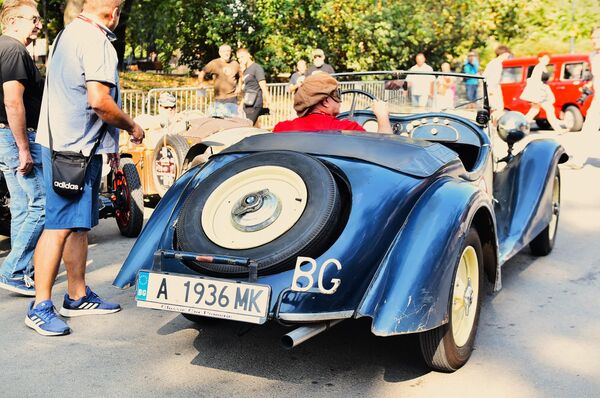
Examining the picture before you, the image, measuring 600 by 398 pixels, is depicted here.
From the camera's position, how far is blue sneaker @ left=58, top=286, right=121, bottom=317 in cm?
458

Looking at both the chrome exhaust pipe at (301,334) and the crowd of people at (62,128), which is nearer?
the chrome exhaust pipe at (301,334)

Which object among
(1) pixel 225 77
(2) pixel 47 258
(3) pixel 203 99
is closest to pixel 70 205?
(2) pixel 47 258

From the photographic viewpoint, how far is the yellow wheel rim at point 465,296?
3.85 m

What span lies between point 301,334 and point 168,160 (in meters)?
4.77

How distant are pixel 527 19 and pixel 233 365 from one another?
101ft

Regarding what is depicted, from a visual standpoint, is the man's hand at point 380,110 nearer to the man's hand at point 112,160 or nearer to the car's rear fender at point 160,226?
the car's rear fender at point 160,226

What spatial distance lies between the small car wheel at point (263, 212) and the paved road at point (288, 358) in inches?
19.4

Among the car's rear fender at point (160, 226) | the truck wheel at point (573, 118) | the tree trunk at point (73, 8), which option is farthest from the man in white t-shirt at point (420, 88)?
the truck wheel at point (573, 118)

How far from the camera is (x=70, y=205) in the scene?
423 cm

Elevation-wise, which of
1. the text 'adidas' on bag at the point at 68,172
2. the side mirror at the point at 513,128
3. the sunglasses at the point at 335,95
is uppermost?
the sunglasses at the point at 335,95

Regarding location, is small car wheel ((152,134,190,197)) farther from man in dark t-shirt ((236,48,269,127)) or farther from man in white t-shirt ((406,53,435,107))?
man in dark t-shirt ((236,48,269,127))

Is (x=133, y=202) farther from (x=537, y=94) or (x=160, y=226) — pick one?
(x=537, y=94)

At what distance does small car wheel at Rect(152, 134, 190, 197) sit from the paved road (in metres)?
2.69

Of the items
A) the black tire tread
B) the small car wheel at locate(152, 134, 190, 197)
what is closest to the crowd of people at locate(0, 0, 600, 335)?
the black tire tread
